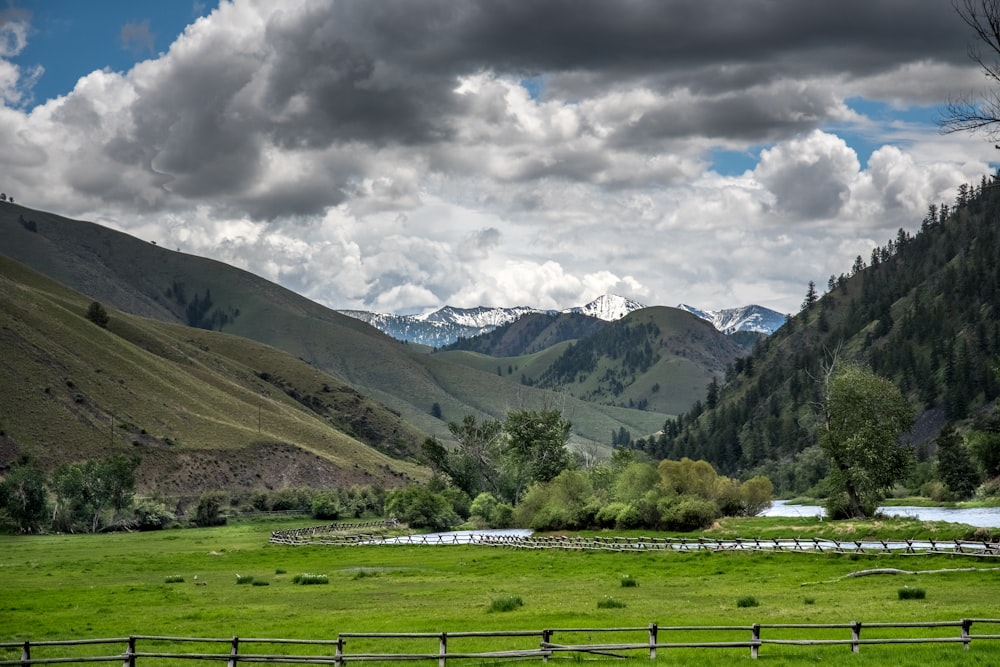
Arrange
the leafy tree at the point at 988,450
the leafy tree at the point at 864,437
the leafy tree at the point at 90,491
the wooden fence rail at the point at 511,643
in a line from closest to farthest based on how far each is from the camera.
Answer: the wooden fence rail at the point at 511,643
the leafy tree at the point at 864,437
the leafy tree at the point at 988,450
the leafy tree at the point at 90,491

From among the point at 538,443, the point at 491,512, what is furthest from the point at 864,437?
the point at 491,512

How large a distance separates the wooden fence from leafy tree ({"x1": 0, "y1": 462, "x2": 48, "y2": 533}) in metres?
37.7

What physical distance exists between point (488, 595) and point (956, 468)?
121 m

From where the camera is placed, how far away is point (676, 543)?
88500mm

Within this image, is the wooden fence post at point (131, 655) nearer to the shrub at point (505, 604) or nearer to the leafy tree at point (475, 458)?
the shrub at point (505, 604)

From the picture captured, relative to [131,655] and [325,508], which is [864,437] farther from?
[325,508]

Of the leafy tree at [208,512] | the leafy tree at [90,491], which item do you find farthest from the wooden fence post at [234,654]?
the leafy tree at [208,512]

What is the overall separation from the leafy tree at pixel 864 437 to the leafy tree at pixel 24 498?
108 meters

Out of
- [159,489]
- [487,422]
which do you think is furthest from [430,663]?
[159,489]

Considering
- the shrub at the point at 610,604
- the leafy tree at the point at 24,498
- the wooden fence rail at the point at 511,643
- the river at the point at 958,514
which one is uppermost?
the leafy tree at the point at 24,498

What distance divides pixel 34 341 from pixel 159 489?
49.2 metres

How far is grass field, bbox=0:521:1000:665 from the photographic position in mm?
37000

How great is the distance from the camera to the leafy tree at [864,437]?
94250 mm

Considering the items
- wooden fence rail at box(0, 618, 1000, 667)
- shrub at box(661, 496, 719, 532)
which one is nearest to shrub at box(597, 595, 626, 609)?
wooden fence rail at box(0, 618, 1000, 667)
